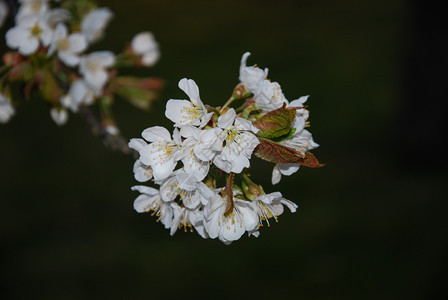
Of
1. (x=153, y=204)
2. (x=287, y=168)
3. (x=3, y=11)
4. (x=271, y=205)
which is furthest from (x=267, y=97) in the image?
(x=3, y=11)

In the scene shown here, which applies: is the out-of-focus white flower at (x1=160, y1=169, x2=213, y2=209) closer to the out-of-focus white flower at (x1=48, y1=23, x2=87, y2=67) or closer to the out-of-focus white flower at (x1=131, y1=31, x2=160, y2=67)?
the out-of-focus white flower at (x1=48, y1=23, x2=87, y2=67)

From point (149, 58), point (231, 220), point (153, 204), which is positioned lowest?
point (231, 220)

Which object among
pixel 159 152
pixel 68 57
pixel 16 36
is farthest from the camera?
pixel 68 57

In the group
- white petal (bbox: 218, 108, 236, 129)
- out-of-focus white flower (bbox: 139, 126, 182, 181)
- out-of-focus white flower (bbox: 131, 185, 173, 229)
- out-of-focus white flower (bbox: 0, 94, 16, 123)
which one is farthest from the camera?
out-of-focus white flower (bbox: 0, 94, 16, 123)

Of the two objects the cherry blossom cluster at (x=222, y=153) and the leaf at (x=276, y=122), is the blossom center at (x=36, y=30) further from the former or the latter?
the leaf at (x=276, y=122)

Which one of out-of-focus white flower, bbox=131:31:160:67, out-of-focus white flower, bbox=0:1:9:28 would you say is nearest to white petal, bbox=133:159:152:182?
out-of-focus white flower, bbox=131:31:160:67

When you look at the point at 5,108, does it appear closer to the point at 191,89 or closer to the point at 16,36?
the point at 16,36

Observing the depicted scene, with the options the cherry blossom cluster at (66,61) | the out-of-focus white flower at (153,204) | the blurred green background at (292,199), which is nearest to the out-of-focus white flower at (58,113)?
the cherry blossom cluster at (66,61)
